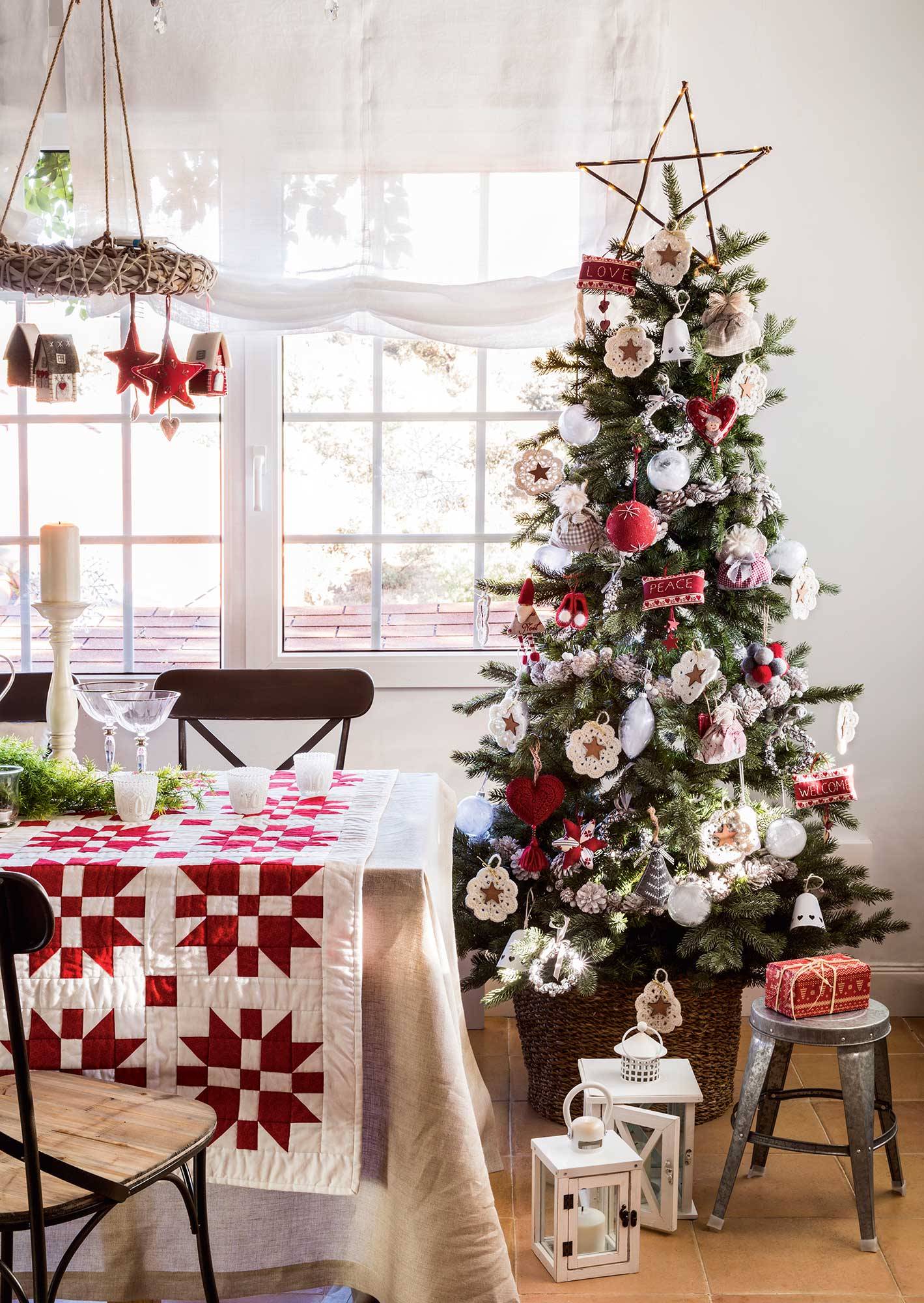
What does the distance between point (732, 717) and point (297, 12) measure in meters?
2.07

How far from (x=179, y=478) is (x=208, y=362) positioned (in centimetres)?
93

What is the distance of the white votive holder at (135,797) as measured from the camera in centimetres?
178

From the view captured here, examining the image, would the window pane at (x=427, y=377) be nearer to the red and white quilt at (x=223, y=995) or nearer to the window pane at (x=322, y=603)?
the window pane at (x=322, y=603)

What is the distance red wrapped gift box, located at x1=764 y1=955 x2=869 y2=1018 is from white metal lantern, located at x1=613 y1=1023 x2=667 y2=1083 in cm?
22

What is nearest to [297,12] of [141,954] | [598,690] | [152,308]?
[152,308]

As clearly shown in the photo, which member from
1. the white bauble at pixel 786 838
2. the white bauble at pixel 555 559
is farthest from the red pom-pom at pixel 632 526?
the white bauble at pixel 786 838

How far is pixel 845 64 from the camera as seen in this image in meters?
2.96

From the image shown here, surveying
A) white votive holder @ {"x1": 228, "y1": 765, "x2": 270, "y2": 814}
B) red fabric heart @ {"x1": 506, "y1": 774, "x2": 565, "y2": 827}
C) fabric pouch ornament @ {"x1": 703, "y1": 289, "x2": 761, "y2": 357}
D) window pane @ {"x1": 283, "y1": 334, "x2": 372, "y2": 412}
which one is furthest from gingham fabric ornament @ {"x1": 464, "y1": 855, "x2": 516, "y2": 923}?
window pane @ {"x1": 283, "y1": 334, "x2": 372, "y2": 412}

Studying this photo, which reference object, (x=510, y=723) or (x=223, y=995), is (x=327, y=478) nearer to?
(x=510, y=723)

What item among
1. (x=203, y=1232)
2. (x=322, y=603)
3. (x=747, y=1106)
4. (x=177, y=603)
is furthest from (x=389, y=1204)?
(x=177, y=603)

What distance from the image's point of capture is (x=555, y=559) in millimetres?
2527

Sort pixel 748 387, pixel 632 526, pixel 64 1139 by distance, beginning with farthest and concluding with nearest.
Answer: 1. pixel 748 387
2. pixel 632 526
3. pixel 64 1139

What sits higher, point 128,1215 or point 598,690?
point 598,690

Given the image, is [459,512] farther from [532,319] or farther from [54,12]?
[54,12]
